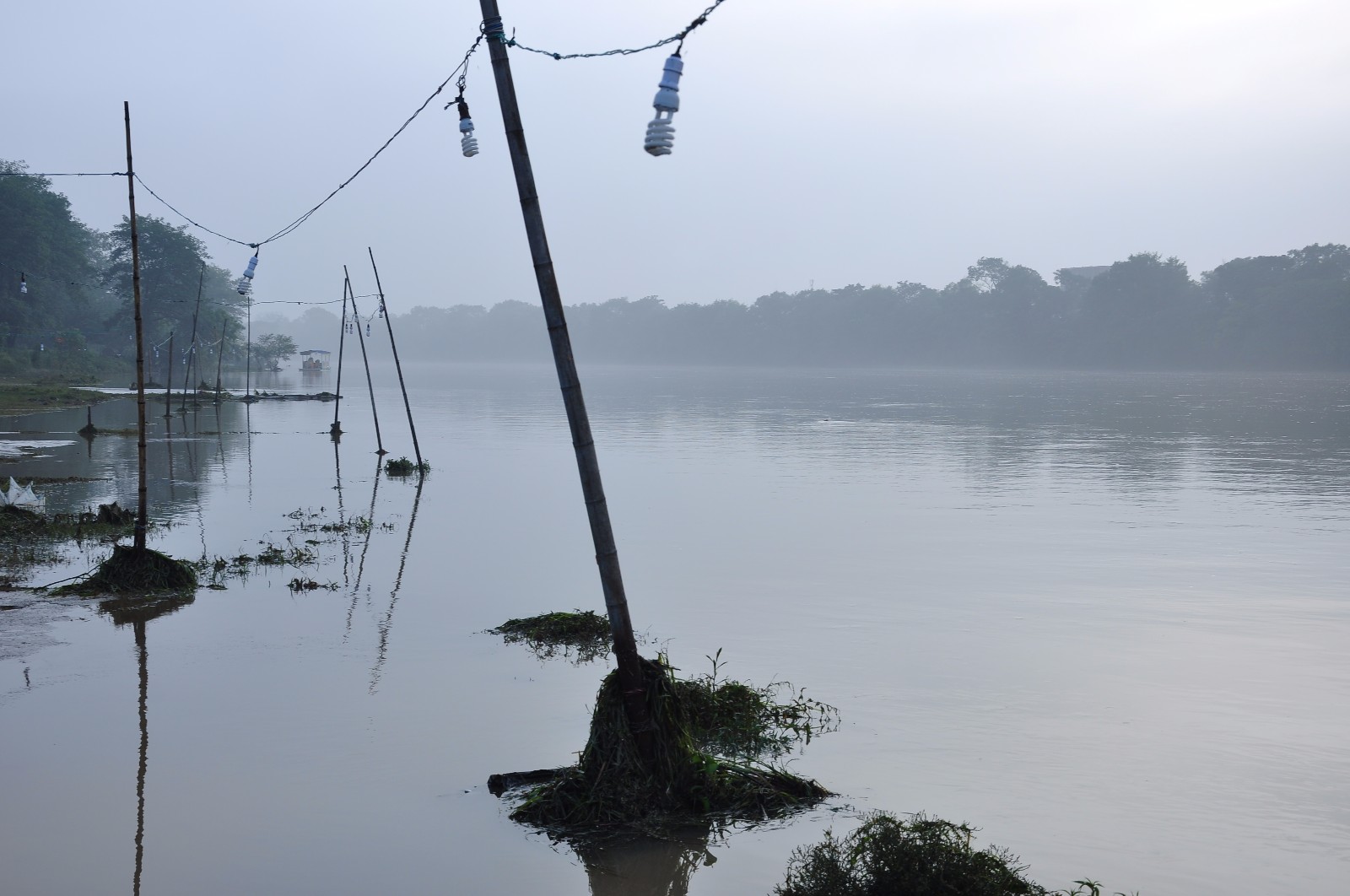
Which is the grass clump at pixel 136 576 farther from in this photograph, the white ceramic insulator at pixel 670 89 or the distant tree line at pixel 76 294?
the distant tree line at pixel 76 294

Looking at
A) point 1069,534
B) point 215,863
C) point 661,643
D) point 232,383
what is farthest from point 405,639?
point 232,383

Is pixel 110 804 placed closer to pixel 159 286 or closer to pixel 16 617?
pixel 16 617

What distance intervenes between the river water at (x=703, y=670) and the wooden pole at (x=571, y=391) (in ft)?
3.38

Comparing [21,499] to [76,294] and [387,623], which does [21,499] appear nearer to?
[387,623]

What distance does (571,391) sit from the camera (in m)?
7.38

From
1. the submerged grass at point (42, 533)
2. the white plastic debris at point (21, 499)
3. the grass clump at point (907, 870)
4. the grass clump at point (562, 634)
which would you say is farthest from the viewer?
the white plastic debris at point (21, 499)

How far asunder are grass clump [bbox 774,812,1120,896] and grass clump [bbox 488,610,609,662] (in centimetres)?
616

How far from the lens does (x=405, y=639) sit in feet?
42.8

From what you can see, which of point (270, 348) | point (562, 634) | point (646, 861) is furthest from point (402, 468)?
point (270, 348)

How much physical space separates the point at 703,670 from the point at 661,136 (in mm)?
6811

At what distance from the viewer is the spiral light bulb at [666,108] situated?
683 cm

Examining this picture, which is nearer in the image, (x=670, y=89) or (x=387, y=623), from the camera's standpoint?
(x=670, y=89)

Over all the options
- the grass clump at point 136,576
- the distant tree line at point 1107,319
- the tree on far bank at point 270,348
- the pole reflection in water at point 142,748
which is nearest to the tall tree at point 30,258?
the tree on far bank at point 270,348

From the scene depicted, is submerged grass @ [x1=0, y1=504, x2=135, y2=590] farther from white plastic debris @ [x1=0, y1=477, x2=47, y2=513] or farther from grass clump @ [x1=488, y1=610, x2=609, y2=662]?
grass clump @ [x1=488, y1=610, x2=609, y2=662]
